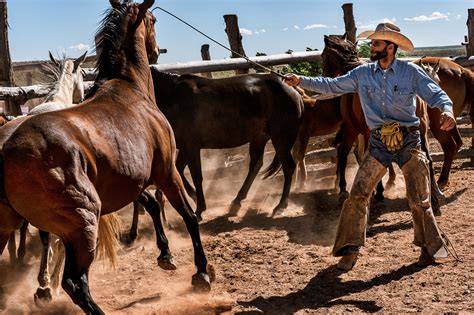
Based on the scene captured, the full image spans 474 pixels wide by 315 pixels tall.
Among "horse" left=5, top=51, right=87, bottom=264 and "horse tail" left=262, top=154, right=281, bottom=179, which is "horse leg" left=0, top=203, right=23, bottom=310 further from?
"horse tail" left=262, top=154, right=281, bottom=179

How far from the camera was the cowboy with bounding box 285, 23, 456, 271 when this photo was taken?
226 inches

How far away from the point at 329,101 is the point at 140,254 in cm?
440

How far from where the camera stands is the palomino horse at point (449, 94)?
9780 millimetres

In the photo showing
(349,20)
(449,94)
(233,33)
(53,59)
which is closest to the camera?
(53,59)

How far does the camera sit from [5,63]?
8.25 m

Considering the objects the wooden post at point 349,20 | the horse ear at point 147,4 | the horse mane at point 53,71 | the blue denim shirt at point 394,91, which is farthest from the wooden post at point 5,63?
the wooden post at point 349,20

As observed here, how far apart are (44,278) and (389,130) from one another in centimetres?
318

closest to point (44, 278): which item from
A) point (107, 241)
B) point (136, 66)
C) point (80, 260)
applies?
point (107, 241)

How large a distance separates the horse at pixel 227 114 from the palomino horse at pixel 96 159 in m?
2.81

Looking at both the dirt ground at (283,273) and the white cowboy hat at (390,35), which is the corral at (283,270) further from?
the white cowboy hat at (390,35)

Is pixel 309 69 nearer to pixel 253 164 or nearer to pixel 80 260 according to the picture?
pixel 253 164

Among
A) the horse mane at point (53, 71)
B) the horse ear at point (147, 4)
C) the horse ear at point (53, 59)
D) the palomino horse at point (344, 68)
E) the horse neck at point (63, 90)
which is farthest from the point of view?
the palomino horse at point (344, 68)

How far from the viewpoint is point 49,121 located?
4301 millimetres

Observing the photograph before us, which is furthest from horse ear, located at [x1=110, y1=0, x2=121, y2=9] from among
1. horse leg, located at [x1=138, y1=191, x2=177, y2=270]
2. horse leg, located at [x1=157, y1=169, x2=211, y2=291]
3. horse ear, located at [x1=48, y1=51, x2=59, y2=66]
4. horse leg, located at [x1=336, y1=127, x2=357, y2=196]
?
horse leg, located at [x1=336, y1=127, x2=357, y2=196]
